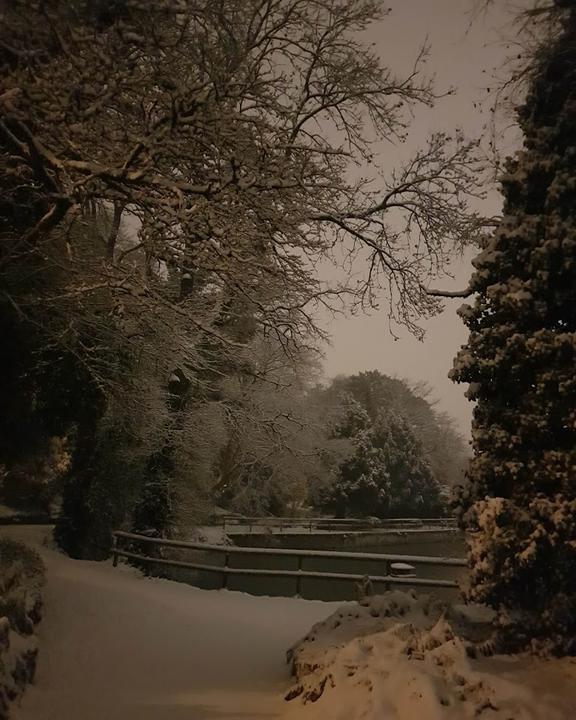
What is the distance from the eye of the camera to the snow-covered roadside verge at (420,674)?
3.96 m

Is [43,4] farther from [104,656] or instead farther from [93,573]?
[93,573]

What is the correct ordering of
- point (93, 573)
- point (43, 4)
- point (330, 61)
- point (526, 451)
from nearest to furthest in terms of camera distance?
point (43, 4), point (526, 451), point (330, 61), point (93, 573)

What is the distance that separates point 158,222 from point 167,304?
968mm

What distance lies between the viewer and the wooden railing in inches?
1132

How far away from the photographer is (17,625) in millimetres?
5547

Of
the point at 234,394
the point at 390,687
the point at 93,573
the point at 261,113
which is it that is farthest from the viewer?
the point at 234,394

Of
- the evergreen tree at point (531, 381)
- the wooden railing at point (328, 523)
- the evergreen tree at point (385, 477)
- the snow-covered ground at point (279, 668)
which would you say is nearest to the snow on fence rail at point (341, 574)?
the snow-covered ground at point (279, 668)

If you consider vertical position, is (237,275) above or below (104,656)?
above

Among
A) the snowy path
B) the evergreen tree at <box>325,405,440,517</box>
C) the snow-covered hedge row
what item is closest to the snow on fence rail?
the snowy path

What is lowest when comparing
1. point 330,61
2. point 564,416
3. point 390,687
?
point 390,687

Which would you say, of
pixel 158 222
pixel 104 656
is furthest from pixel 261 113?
pixel 104 656

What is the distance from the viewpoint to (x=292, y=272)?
859 cm

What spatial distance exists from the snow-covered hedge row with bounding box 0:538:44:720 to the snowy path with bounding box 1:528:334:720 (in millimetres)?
194

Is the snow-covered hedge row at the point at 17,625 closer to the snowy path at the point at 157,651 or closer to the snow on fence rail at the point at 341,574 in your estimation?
the snowy path at the point at 157,651
